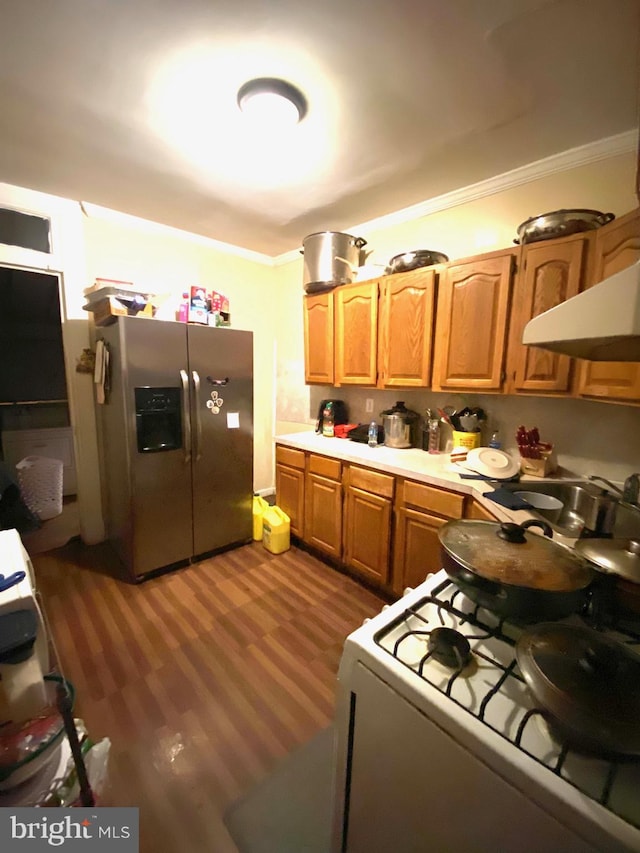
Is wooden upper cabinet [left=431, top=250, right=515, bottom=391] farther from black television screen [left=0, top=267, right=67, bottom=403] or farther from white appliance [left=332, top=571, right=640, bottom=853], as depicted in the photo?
black television screen [left=0, top=267, right=67, bottom=403]

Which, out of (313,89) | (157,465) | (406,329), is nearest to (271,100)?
(313,89)

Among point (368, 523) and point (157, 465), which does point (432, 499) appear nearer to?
point (368, 523)

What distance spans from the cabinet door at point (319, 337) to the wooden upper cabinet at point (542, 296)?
1.26m

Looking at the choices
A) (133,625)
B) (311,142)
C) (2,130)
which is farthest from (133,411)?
(311,142)

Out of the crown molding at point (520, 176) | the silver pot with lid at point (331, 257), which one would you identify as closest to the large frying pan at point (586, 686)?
the crown molding at point (520, 176)

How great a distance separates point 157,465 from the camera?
7.56ft

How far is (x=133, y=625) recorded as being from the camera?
1.96m

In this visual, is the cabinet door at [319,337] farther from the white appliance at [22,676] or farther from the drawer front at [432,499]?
the white appliance at [22,676]

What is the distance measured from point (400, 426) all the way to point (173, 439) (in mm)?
1590

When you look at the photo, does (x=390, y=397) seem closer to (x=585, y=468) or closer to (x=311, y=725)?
(x=585, y=468)

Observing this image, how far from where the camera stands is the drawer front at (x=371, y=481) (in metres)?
2.09

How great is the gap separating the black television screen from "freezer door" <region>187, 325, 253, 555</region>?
46.3 inches

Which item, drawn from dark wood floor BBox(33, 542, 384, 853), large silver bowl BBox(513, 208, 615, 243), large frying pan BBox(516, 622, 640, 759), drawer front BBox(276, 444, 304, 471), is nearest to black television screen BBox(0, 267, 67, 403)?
dark wood floor BBox(33, 542, 384, 853)

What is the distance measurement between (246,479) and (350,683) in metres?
2.15
